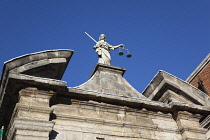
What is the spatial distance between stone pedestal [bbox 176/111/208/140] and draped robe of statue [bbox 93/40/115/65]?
3.13 m

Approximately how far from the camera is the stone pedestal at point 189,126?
342 inches

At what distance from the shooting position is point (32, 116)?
7.32 meters

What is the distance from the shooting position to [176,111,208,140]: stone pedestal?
342 inches

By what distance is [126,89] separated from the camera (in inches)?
385

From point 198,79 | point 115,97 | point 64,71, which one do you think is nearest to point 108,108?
point 115,97

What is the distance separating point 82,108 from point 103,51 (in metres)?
3.11

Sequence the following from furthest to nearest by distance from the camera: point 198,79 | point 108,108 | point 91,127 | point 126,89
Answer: point 198,79, point 126,89, point 108,108, point 91,127

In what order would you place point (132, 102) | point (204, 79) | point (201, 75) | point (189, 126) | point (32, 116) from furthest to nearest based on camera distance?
point (201, 75), point (204, 79), point (189, 126), point (132, 102), point (32, 116)

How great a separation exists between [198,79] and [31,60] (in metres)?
9.82

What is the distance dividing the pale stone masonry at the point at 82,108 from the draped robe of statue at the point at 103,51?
761mm

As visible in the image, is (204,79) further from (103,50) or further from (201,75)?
(103,50)

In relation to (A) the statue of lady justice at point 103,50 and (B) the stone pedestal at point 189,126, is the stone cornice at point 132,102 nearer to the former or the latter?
(B) the stone pedestal at point 189,126

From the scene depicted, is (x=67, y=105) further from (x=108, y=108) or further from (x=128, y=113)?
(x=128, y=113)

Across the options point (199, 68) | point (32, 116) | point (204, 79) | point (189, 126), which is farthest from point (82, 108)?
point (199, 68)
